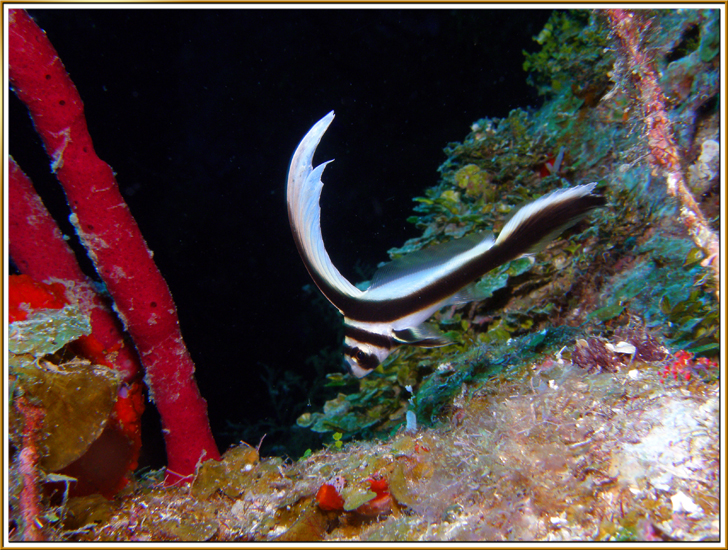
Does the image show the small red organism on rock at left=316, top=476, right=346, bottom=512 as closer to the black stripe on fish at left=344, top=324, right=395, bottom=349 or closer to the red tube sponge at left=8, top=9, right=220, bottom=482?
the black stripe on fish at left=344, top=324, right=395, bottom=349

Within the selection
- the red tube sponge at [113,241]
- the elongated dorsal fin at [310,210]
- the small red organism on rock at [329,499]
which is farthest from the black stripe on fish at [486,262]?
the red tube sponge at [113,241]

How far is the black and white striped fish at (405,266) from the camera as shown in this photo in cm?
172

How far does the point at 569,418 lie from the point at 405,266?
1.25 meters

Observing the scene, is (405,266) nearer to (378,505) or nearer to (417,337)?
(417,337)

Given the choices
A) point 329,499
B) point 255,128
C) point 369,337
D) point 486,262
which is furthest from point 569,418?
A: point 255,128

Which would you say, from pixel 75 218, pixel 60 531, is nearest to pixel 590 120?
pixel 75 218

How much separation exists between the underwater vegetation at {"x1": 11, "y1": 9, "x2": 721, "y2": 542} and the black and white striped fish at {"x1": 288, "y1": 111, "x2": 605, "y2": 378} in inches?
16.9

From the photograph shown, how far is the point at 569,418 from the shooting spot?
1.67 meters

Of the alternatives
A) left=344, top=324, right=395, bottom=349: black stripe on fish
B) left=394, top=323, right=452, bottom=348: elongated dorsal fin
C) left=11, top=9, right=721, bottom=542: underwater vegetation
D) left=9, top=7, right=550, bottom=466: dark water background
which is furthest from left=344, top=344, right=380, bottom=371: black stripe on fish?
left=9, top=7, right=550, bottom=466: dark water background

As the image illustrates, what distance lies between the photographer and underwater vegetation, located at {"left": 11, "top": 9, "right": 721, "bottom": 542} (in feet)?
4.56

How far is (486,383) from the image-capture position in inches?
96.0

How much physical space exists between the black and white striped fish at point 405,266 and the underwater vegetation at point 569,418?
43 cm

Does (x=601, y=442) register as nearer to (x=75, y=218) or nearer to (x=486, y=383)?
(x=486, y=383)

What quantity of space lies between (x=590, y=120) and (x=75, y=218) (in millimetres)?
6247
